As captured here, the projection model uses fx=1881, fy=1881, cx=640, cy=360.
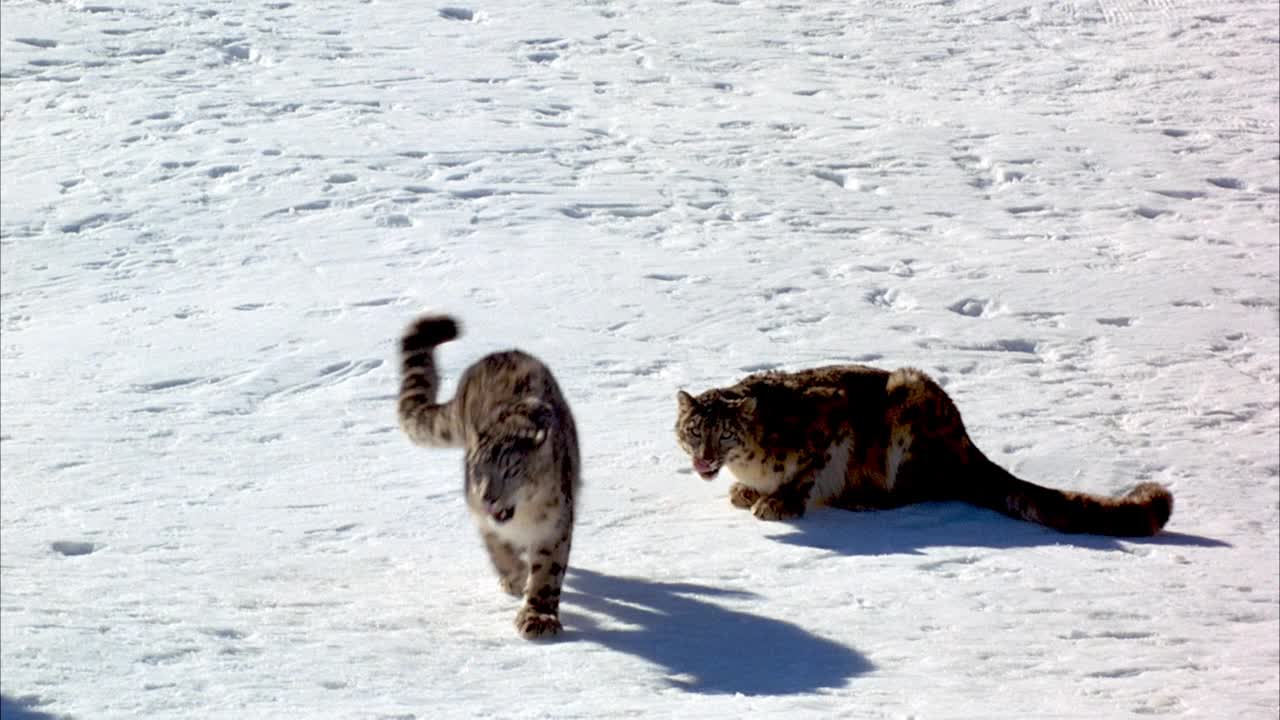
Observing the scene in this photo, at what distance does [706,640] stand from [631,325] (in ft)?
19.4

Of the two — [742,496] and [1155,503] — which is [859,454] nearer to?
[742,496]

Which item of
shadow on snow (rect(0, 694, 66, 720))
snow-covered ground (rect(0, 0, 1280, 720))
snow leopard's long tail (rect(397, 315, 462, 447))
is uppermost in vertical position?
snow leopard's long tail (rect(397, 315, 462, 447))

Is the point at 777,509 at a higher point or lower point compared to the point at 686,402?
lower

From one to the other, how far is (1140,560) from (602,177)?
892 cm

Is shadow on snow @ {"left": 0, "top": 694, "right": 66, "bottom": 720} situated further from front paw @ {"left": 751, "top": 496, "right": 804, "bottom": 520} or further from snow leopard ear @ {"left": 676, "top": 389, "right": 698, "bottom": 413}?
front paw @ {"left": 751, "top": 496, "right": 804, "bottom": 520}

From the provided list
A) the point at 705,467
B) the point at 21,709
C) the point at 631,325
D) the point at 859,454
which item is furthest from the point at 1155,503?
the point at 21,709

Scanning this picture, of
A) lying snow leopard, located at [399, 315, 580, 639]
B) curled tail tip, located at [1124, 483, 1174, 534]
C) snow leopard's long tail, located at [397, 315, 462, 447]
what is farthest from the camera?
curled tail tip, located at [1124, 483, 1174, 534]

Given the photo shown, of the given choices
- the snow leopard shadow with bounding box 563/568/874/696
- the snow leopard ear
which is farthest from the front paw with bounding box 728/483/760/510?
the snow leopard shadow with bounding box 563/568/874/696

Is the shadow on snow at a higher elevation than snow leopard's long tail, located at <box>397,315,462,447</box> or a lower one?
lower

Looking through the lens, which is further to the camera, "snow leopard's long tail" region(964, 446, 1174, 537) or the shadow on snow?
"snow leopard's long tail" region(964, 446, 1174, 537)

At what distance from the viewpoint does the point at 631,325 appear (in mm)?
13781

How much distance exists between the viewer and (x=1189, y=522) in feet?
33.7

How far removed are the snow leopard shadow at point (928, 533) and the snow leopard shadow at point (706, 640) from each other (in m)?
1.00

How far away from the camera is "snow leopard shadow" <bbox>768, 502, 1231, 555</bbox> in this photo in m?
9.52
